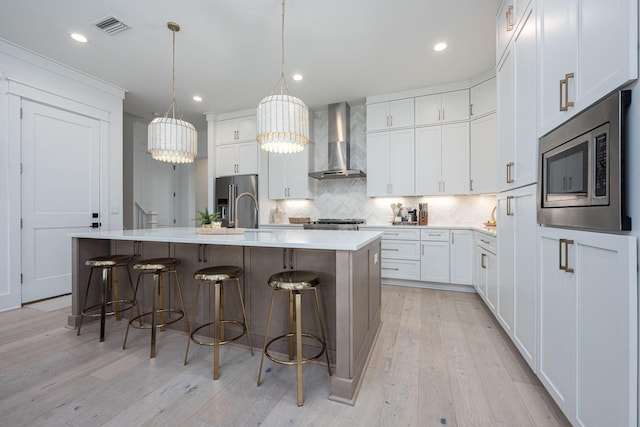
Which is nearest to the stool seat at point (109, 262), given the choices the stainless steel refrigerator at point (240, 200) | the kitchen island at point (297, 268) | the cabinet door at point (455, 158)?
the kitchen island at point (297, 268)

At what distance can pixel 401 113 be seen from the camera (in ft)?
13.7

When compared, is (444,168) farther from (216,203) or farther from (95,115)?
(95,115)

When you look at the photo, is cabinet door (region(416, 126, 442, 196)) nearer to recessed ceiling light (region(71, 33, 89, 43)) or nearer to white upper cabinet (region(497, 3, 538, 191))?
white upper cabinet (region(497, 3, 538, 191))

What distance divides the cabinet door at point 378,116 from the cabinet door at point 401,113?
75 millimetres

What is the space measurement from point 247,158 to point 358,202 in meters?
2.12

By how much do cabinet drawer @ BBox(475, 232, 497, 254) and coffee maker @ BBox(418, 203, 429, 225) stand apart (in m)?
0.90

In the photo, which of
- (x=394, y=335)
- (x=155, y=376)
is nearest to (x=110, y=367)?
(x=155, y=376)

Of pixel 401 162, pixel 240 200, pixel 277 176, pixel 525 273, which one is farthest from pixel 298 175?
pixel 525 273

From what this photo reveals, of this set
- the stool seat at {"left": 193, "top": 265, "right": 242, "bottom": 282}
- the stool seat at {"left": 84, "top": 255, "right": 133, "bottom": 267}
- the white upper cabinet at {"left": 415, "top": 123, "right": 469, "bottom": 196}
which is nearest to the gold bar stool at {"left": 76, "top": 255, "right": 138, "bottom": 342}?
the stool seat at {"left": 84, "top": 255, "right": 133, "bottom": 267}

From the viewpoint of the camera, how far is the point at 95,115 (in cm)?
379

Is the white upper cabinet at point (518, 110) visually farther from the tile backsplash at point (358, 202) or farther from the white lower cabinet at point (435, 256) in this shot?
the tile backsplash at point (358, 202)

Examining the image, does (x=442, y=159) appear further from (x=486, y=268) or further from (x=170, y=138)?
(x=170, y=138)

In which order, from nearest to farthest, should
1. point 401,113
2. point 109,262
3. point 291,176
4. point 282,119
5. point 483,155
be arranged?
point 282,119, point 109,262, point 483,155, point 401,113, point 291,176

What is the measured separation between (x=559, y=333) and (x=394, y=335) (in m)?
1.26
